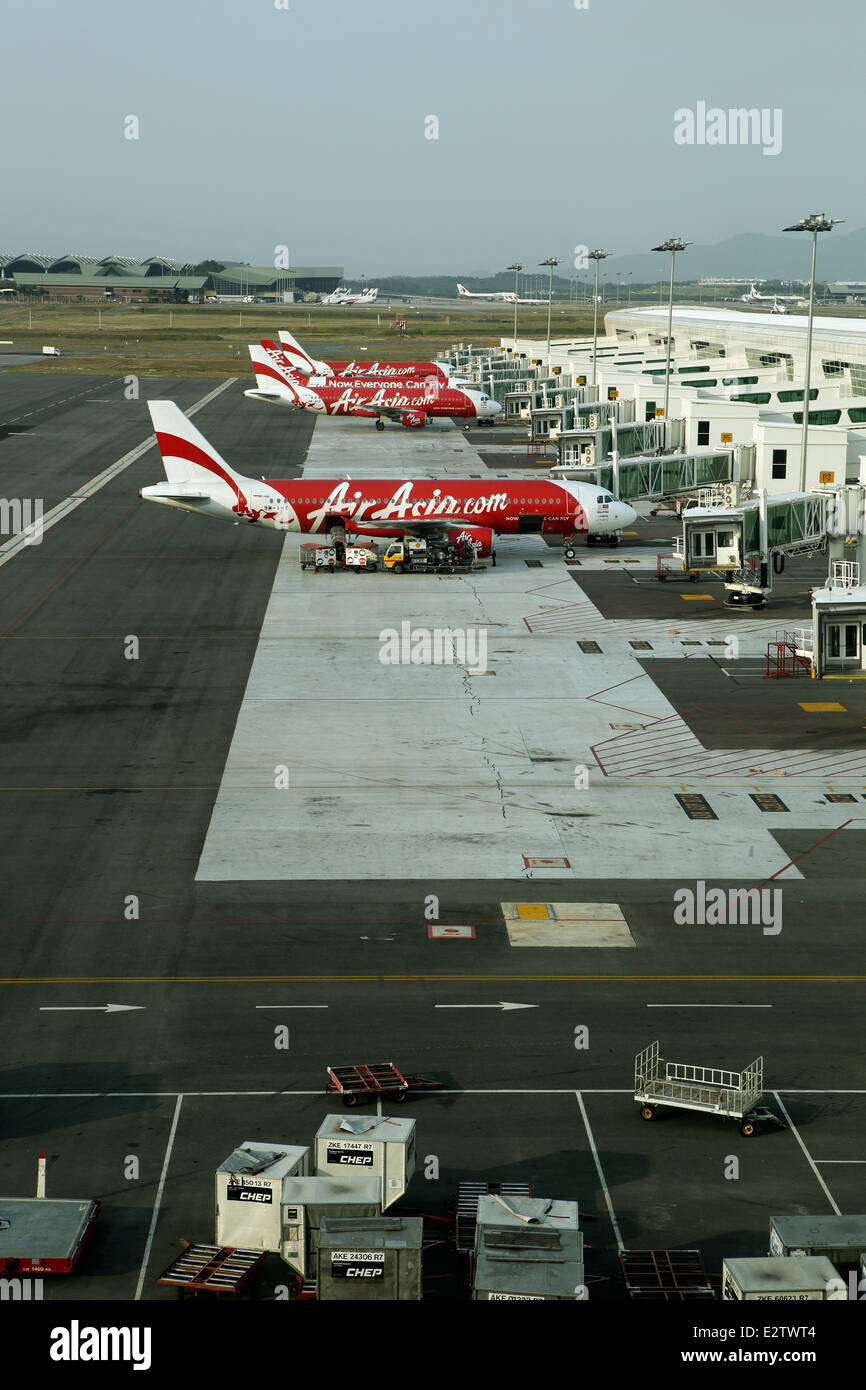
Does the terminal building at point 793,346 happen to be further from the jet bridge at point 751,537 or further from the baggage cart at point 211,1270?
the baggage cart at point 211,1270

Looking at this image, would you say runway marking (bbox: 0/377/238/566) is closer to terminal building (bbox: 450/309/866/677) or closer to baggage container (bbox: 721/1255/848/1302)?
terminal building (bbox: 450/309/866/677)

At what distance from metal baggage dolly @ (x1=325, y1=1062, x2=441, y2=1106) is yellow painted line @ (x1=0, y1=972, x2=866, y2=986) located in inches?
178

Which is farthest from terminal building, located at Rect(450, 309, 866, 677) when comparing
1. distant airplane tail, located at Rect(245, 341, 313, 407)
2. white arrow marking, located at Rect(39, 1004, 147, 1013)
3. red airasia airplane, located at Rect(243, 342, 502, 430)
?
white arrow marking, located at Rect(39, 1004, 147, 1013)

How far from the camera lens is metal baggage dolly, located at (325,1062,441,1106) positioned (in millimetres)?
29750

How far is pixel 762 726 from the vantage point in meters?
56.6

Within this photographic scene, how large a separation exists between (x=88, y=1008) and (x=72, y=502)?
79.9 meters

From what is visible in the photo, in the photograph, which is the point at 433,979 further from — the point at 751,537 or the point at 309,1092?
the point at 751,537

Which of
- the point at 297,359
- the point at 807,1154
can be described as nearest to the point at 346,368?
the point at 297,359

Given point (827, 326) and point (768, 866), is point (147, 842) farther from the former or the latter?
point (827, 326)

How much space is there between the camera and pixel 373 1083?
98.5ft

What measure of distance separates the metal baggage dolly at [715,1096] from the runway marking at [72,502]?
67.3 m

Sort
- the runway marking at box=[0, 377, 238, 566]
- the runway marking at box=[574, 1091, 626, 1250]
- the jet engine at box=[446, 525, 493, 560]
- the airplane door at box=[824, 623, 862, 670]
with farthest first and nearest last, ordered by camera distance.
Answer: the runway marking at box=[0, 377, 238, 566], the jet engine at box=[446, 525, 493, 560], the airplane door at box=[824, 623, 862, 670], the runway marking at box=[574, 1091, 626, 1250]

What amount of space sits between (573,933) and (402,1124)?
44.3ft

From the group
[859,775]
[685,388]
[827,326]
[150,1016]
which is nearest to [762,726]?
[859,775]
